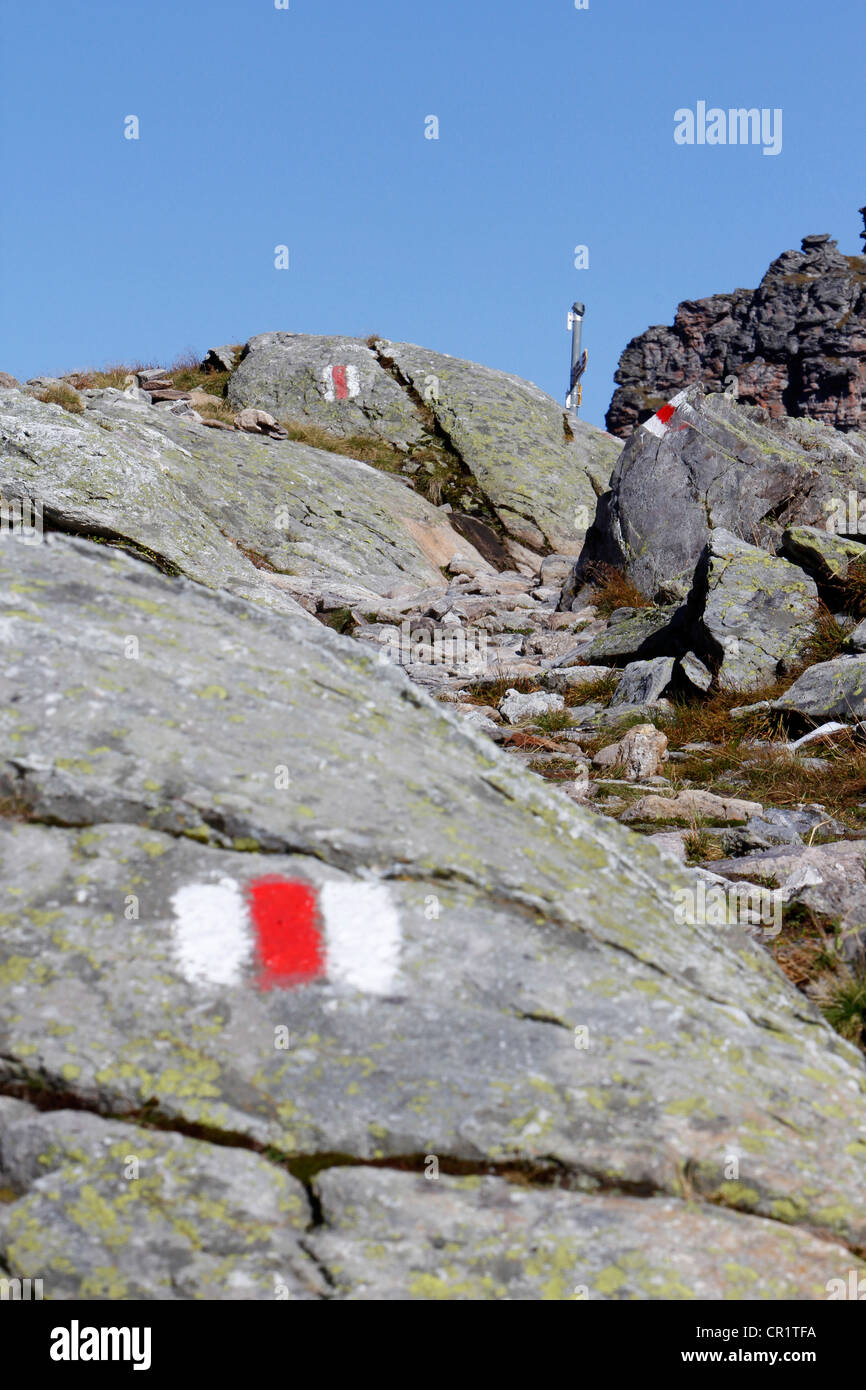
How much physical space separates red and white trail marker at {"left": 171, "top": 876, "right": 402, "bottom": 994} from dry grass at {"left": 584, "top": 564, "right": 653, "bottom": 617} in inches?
582

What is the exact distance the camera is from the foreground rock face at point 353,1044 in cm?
295

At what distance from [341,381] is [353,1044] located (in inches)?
1079

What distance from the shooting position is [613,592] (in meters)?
18.4

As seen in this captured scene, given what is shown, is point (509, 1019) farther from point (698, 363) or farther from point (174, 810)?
point (698, 363)

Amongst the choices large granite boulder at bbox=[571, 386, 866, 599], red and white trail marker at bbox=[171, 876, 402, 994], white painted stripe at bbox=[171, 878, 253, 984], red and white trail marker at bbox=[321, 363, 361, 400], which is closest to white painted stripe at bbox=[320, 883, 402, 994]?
red and white trail marker at bbox=[171, 876, 402, 994]

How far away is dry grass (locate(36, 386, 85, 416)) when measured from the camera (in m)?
20.8

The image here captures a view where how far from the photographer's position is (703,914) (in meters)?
4.17

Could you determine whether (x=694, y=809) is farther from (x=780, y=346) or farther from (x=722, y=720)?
(x=780, y=346)

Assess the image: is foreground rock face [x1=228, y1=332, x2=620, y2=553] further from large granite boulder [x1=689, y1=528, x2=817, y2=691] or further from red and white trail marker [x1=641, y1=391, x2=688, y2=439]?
large granite boulder [x1=689, y1=528, x2=817, y2=691]

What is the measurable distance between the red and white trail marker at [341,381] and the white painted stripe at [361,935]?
26.6m

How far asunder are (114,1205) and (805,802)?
697 cm

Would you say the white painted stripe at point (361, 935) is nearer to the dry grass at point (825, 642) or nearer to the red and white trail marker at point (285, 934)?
the red and white trail marker at point (285, 934)

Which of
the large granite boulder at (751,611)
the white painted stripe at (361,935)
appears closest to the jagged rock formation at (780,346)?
the large granite boulder at (751,611)

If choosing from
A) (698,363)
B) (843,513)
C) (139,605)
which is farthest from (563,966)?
(698,363)
